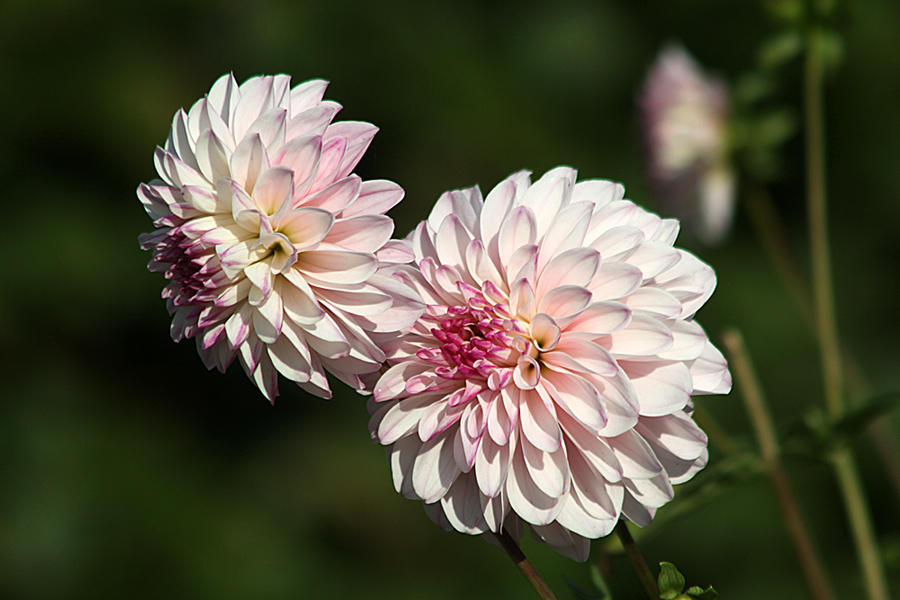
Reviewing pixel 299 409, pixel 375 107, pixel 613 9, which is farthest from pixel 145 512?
pixel 613 9

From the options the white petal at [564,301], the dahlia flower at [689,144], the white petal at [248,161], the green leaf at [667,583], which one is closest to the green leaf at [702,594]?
the green leaf at [667,583]

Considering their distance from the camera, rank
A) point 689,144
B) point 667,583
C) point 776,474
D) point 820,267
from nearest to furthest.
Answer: point 667,583 < point 776,474 < point 820,267 < point 689,144

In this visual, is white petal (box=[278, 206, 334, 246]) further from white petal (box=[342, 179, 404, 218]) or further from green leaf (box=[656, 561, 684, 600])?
green leaf (box=[656, 561, 684, 600])

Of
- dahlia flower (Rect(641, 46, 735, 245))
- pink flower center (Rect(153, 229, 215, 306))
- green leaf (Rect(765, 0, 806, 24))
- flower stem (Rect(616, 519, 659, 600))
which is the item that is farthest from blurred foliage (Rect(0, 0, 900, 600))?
pink flower center (Rect(153, 229, 215, 306))

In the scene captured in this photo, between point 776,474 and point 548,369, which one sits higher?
point 548,369

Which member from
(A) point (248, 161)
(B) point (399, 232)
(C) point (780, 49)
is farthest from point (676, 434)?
(B) point (399, 232)

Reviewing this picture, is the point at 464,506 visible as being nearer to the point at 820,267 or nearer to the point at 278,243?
the point at 278,243

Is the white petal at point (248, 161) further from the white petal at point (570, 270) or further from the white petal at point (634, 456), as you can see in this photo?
the white petal at point (634, 456)
